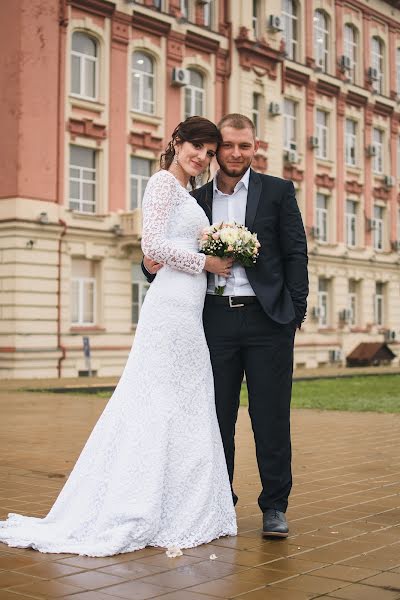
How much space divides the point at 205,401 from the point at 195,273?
2.39ft

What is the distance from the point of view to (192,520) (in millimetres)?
5188

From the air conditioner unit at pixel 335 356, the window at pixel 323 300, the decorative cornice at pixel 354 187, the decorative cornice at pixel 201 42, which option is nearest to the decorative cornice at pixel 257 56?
the decorative cornice at pixel 201 42

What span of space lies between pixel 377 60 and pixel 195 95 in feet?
43.7

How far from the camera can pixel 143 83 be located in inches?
1169

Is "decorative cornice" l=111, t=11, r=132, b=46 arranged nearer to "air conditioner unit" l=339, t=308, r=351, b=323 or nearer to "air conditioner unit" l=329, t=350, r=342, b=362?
"air conditioner unit" l=339, t=308, r=351, b=323

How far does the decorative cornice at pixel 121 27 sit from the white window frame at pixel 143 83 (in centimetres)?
77

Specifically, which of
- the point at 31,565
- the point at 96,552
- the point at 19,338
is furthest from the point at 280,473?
the point at 19,338

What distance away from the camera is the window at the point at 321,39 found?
3797 centimetres

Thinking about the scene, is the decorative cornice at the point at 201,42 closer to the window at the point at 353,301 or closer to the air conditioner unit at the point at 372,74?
the air conditioner unit at the point at 372,74

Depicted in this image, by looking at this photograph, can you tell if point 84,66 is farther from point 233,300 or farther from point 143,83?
Result: point 233,300

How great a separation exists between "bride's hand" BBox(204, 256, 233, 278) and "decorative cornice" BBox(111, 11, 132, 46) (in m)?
24.1

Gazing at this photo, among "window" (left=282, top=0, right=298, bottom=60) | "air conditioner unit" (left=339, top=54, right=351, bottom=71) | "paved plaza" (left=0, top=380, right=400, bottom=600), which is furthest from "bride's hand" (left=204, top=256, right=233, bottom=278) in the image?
"air conditioner unit" (left=339, top=54, right=351, bottom=71)

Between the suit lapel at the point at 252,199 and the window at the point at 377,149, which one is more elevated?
the window at the point at 377,149

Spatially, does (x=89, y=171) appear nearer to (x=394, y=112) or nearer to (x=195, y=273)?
(x=394, y=112)
